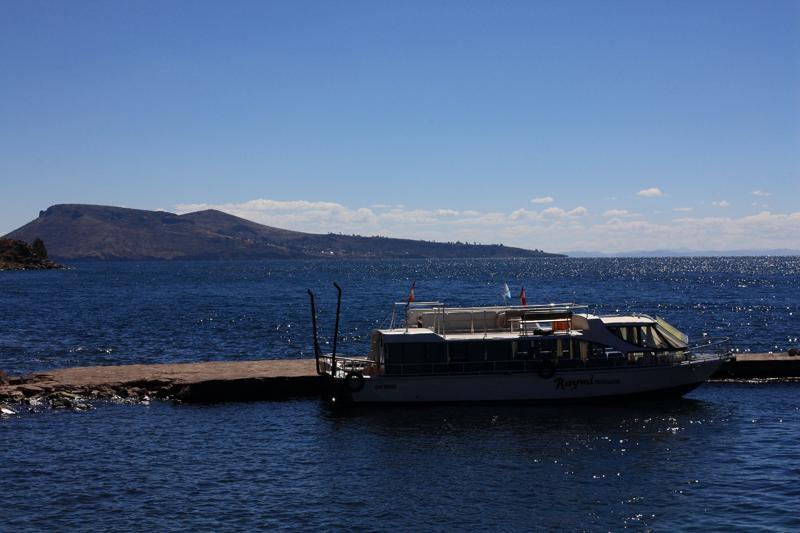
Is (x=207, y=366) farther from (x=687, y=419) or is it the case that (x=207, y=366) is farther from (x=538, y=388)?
(x=687, y=419)

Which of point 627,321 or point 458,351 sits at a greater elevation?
point 627,321

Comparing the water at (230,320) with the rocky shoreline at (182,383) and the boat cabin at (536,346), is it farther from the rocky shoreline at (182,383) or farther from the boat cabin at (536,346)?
the boat cabin at (536,346)

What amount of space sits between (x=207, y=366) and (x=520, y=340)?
17633 mm

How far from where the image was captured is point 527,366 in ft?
122

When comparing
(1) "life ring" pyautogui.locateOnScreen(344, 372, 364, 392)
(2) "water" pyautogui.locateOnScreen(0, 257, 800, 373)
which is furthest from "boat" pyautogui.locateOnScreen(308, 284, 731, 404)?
(2) "water" pyautogui.locateOnScreen(0, 257, 800, 373)

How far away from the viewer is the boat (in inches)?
1453

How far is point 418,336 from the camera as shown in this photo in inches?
1457

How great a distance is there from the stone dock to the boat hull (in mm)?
4442

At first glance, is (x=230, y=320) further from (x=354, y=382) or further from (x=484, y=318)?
(x=354, y=382)

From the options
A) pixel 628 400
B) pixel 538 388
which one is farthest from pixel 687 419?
pixel 538 388

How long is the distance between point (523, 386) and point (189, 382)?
15912 mm

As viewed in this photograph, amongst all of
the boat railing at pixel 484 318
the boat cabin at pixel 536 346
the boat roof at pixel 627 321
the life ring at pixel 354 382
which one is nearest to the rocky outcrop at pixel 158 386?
the life ring at pixel 354 382

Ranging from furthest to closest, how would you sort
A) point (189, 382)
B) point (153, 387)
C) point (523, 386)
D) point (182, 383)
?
1. point (153, 387)
2. point (182, 383)
3. point (189, 382)
4. point (523, 386)

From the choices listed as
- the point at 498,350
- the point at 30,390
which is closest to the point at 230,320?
the point at 30,390
